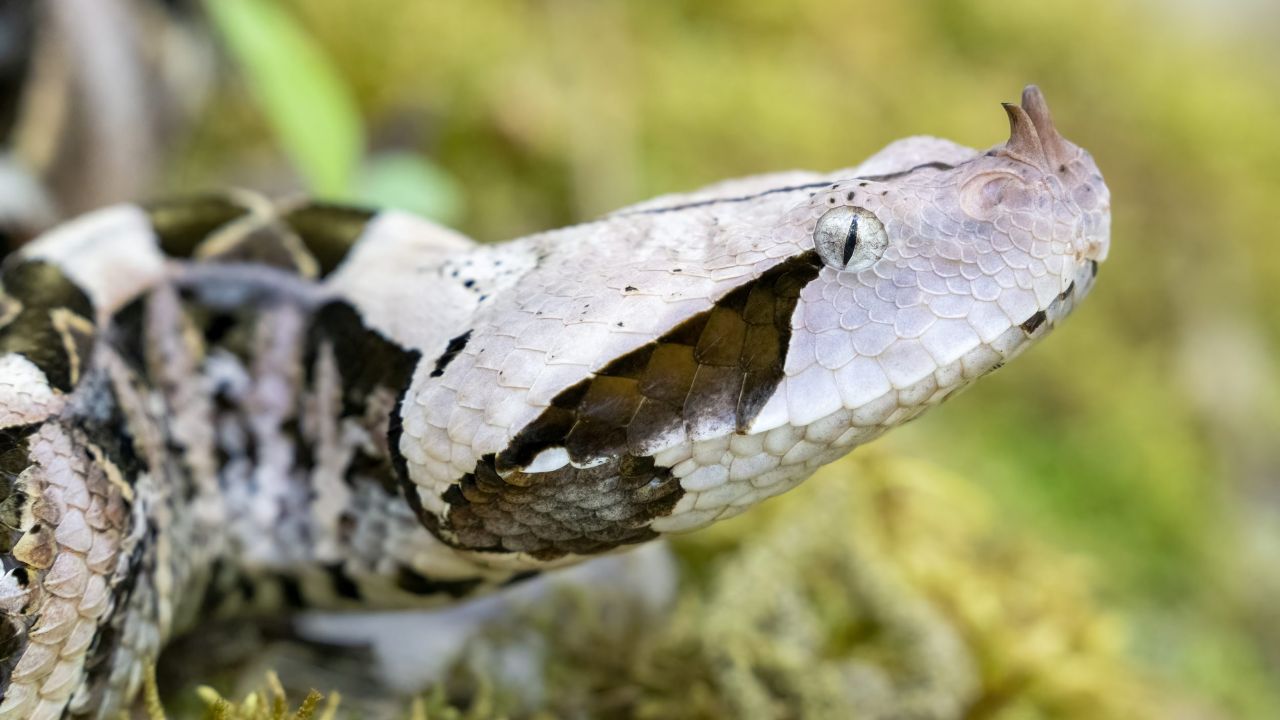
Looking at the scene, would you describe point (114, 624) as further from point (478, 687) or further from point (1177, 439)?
point (1177, 439)

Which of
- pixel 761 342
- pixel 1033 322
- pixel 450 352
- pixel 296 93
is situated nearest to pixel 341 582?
pixel 450 352

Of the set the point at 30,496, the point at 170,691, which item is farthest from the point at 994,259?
the point at 170,691

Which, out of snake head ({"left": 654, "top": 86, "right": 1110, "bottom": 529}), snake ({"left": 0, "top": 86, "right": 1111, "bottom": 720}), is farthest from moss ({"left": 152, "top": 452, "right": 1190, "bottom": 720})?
snake head ({"left": 654, "top": 86, "right": 1110, "bottom": 529})

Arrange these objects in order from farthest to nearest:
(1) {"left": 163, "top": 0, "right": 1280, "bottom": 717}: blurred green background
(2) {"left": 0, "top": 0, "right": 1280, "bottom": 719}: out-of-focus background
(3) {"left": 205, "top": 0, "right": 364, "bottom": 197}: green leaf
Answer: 1. (1) {"left": 163, "top": 0, "right": 1280, "bottom": 717}: blurred green background
2. (3) {"left": 205, "top": 0, "right": 364, "bottom": 197}: green leaf
3. (2) {"left": 0, "top": 0, "right": 1280, "bottom": 719}: out-of-focus background

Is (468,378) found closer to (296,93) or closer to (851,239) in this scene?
(851,239)

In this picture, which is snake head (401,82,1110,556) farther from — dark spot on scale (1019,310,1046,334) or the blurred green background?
the blurred green background

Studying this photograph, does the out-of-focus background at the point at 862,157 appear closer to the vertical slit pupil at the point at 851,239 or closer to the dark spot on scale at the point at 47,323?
the dark spot on scale at the point at 47,323

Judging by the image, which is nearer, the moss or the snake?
the snake
